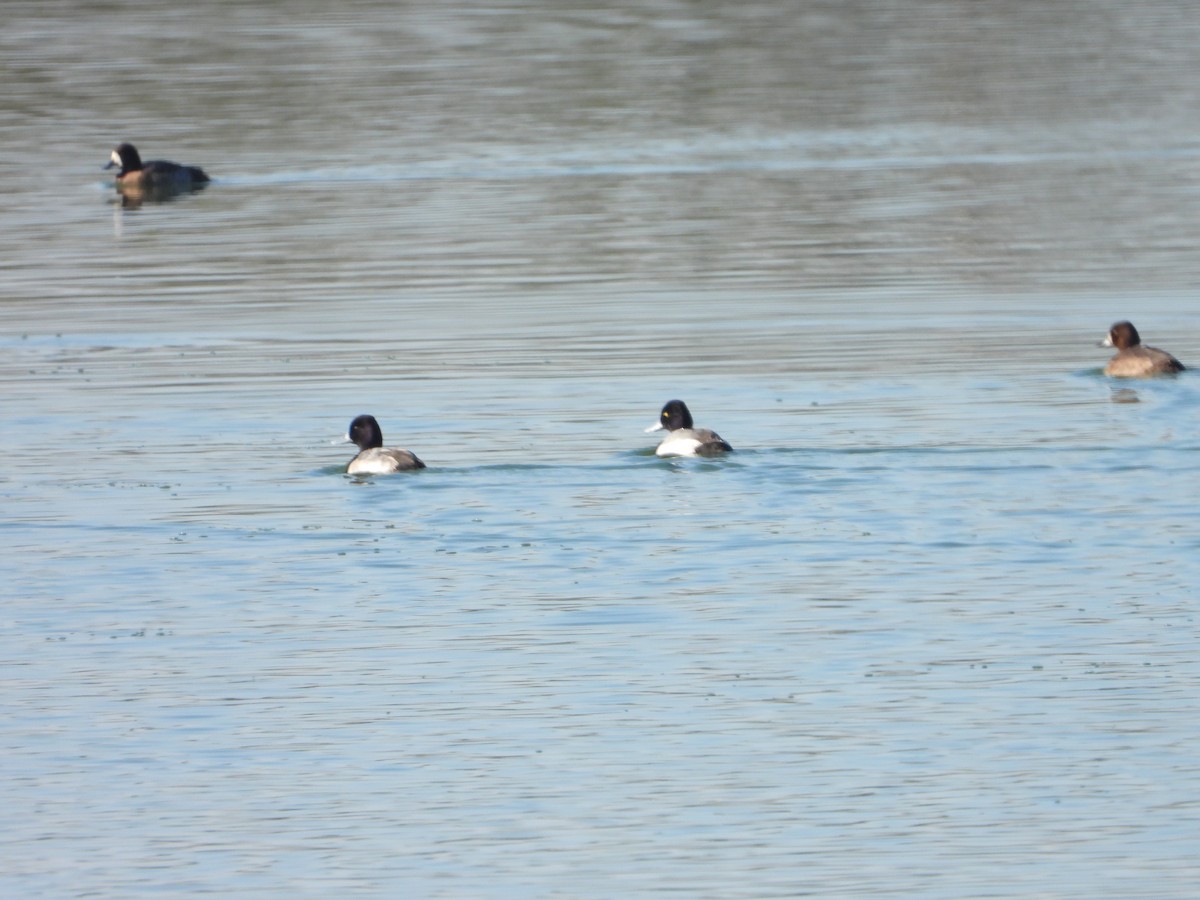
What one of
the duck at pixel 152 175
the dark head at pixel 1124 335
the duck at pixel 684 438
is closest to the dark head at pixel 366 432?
the duck at pixel 684 438

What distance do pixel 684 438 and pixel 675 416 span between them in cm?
46

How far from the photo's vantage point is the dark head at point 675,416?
19.4 m

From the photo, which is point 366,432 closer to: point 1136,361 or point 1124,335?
point 1136,361

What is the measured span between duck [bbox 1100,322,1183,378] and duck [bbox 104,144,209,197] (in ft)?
67.6

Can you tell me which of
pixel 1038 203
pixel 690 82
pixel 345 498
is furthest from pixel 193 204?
pixel 345 498

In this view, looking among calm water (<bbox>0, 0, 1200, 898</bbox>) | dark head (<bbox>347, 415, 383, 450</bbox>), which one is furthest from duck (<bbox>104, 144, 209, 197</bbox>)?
dark head (<bbox>347, 415, 383, 450</bbox>)

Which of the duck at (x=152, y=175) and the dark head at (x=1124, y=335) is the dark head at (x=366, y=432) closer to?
the dark head at (x=1124, y=335)

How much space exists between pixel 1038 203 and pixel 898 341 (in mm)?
11746

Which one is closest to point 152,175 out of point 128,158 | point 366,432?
point 128,158

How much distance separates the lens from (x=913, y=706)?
1289 cm

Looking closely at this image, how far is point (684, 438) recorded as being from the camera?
19016 mm

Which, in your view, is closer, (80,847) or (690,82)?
(80,847)

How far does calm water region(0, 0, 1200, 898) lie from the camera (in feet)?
37.4

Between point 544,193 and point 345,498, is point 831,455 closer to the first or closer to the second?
point 345,498
